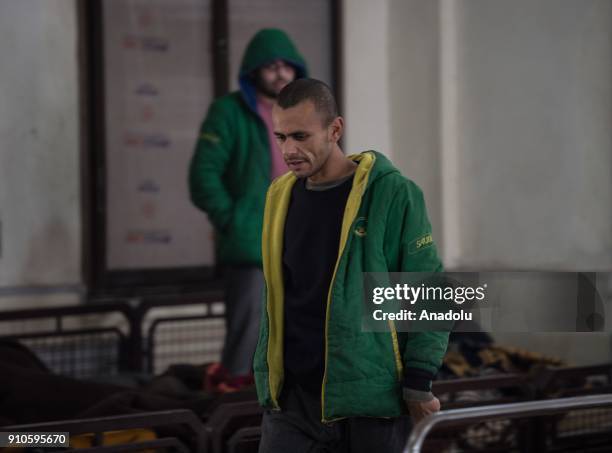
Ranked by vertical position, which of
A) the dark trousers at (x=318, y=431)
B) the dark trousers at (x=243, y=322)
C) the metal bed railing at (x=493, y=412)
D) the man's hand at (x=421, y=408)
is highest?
the metal bed railing at (x=493, y=412)

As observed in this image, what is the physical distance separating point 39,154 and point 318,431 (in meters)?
3.82

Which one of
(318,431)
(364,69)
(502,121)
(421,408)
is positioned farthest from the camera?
(364,69)

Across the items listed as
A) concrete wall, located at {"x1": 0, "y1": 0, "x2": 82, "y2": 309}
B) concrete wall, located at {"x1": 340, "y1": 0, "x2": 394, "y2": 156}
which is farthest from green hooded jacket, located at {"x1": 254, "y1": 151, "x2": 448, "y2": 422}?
concrete wall, located at {"x1": 340, "y1": 0, "x2": 394, "y2": 156}

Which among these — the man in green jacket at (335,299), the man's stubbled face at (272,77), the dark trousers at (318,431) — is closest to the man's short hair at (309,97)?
the man in green jacket at (335,299)

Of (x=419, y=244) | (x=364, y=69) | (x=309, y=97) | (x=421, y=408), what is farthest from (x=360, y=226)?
(x=364, y=69)

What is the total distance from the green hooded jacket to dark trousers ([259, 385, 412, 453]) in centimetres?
5

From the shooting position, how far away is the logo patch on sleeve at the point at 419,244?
2.15 metres

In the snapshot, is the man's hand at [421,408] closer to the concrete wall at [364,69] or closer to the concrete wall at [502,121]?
the concrete wall at [502,121]

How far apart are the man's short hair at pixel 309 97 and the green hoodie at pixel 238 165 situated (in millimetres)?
2266

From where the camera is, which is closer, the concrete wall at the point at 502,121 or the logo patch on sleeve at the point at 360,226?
the logo patch on sleeve at the point at 360,226

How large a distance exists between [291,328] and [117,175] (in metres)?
3.82

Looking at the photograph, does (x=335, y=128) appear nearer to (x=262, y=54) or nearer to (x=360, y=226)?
(x=360, y=226)

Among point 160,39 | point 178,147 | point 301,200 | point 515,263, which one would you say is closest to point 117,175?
point 178,147

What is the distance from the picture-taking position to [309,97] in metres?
2.16
